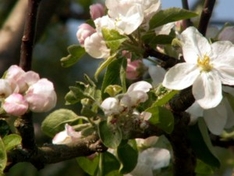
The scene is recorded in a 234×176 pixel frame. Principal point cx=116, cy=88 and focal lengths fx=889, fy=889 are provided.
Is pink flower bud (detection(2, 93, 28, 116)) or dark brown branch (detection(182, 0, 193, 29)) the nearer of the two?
pink flower bud (detection(2, 93, 28, 116))

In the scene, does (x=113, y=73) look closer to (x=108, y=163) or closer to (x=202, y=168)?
(x=108, y=163)

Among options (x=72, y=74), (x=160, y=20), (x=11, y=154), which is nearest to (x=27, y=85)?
(x=11, y=154)

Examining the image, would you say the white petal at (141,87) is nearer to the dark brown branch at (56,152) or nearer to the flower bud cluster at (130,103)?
the flower bud cluster at (130,103)

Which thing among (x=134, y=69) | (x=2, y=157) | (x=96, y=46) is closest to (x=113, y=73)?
(x=96, y=46)

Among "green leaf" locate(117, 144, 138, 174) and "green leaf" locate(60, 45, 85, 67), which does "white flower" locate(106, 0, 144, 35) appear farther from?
"green leaf" locate(117, 144, 138, 174)

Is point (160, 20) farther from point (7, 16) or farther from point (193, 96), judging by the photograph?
point (7, 16)

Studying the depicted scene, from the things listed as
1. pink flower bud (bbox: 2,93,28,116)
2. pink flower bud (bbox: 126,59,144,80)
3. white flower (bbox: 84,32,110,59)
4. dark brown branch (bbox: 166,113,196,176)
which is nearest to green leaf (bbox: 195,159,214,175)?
dark brown branch (bbox: 166,113,196,176)
